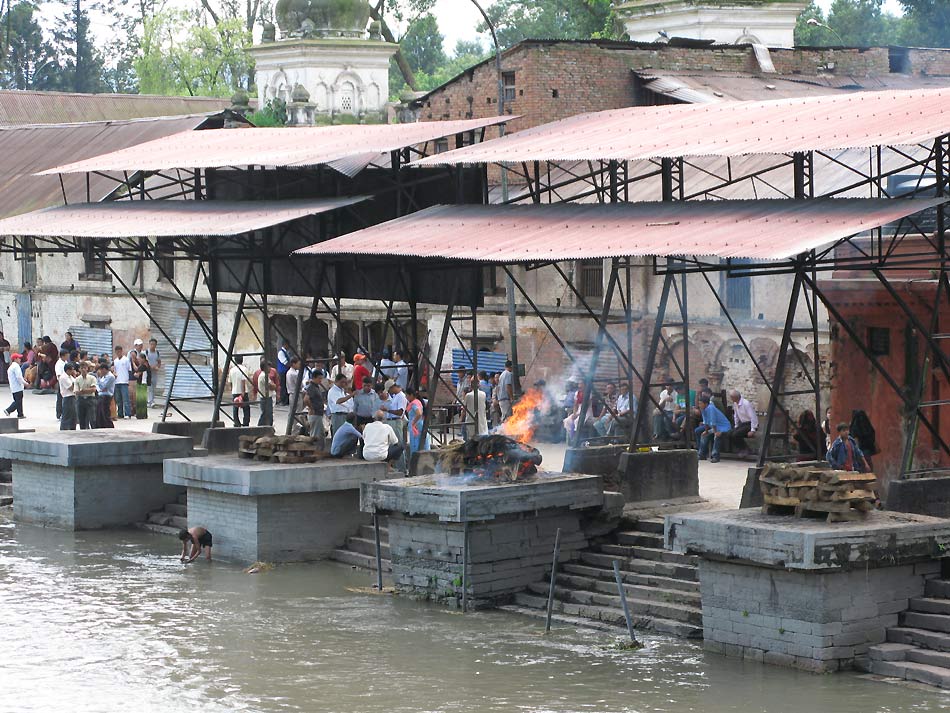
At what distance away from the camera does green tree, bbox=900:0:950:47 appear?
72.5 metres

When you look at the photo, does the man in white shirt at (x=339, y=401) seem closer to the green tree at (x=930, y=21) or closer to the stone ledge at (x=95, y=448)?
the stone ledge at (x=95, y=448)

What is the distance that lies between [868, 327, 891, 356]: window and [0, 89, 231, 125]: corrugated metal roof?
38718mm

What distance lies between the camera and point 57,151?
Result: 4403 centimetres

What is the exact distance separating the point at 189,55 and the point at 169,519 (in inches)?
2181

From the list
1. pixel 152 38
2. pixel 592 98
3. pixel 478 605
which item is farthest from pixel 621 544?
pixel 152 38

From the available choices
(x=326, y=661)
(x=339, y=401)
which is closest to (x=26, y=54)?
(x=339, y=401)

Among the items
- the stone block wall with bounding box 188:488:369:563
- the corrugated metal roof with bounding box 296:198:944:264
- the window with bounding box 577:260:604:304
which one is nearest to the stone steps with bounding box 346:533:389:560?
the stone block wall with bounding box 188:488:369:563

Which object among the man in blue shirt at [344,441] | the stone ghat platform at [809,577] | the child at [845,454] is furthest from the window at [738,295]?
the stone ghat platform at [809,577]

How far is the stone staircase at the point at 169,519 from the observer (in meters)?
27.0

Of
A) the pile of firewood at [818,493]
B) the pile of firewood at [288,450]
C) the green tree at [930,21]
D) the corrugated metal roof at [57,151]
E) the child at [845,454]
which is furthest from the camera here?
the green tree at [930,21]

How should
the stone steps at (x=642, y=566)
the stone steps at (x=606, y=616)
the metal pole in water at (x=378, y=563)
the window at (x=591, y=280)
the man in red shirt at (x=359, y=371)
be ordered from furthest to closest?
1. the window at (x=591, y=280)
2. the man in red shirt at (x=359, y=371)
3. the metal pole in water at (x=378, y=563)
4. the stone steps at (x=642, y=566)
5. the stone steps at (x=606, y=616)

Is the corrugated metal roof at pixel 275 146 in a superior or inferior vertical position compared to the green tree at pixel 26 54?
inferior

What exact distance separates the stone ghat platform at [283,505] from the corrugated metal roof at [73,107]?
35.1 m

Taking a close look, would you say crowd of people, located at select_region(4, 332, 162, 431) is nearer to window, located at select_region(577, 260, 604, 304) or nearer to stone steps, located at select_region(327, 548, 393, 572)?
window, located at select_region(577, 260, 604, 304)
